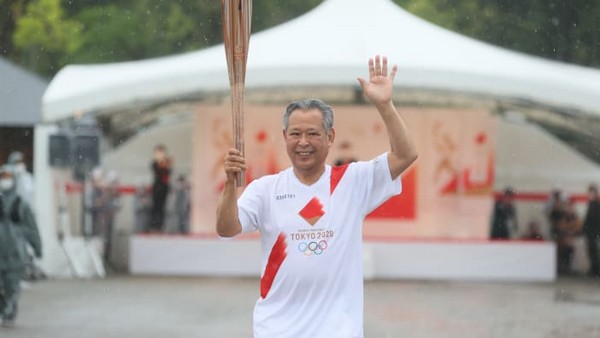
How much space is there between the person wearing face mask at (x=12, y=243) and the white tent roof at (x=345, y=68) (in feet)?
11.6

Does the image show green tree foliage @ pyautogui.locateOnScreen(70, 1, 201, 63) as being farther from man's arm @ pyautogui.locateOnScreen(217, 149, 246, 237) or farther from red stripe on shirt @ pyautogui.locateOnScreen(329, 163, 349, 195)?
man's arm @ pyautogui.locateOnScreen(217, 149, 246, 237)

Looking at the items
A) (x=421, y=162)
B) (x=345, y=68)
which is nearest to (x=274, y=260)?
(x=345, y=68)

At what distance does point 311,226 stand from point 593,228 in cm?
1160

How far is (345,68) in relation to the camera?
1283 centimetres

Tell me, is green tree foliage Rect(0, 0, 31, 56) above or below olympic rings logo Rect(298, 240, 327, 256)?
above

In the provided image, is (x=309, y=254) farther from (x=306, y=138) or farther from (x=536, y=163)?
(x=536, y=163)

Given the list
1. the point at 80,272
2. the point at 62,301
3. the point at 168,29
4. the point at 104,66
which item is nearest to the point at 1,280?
the point at 62,301

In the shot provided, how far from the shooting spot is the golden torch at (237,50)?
12.1 feet

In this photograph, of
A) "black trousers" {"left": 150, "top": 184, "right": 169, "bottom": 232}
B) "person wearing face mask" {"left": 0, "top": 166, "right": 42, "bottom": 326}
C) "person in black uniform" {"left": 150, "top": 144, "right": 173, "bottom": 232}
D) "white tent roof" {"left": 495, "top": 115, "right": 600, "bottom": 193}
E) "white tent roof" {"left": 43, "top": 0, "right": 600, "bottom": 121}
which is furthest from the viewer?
"white tent roof" {"left": 495, "top": 115, "right": 600, "bottom": 193}

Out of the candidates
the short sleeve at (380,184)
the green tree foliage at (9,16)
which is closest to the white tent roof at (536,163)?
the green tree foliage at (9,16)

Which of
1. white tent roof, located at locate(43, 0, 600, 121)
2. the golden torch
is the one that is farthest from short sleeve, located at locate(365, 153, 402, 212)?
white tent roof, located at locate(43, 0, 600, 121)

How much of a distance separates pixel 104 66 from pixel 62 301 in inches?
149

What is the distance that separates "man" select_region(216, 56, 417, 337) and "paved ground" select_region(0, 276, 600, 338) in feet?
18.3

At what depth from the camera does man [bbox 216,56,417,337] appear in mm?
3607
